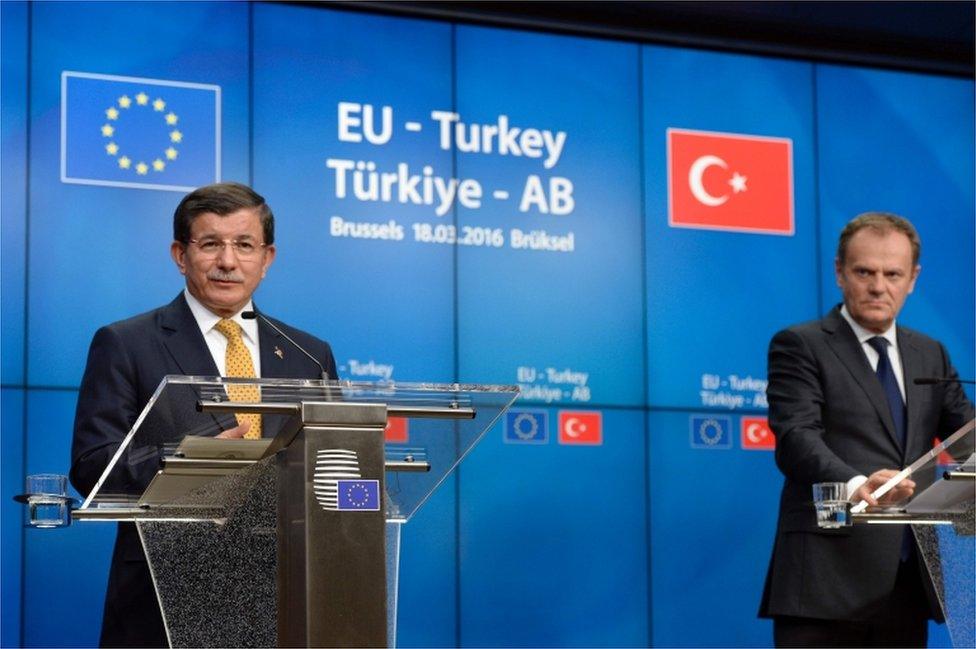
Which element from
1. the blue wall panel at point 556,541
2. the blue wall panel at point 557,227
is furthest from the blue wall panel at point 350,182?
the blue wall panel at point 556,541

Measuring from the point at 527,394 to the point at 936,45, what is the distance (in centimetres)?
256

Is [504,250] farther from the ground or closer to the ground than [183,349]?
farther from the ground

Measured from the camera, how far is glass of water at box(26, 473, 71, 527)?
9.80ft

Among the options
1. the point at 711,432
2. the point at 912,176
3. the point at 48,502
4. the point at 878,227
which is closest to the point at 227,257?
the point at 48,502

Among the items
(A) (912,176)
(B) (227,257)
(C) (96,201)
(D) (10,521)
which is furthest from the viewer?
(A) (912,176)

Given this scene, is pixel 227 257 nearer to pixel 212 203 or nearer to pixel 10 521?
pixel 212 203

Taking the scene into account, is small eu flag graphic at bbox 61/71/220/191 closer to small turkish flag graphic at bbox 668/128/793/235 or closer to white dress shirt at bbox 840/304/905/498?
small turkish flag graphic at bbox 668/128/793/235

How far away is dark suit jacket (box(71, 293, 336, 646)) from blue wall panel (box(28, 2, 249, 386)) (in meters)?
1.82

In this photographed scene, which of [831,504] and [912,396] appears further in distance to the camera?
[912,396]

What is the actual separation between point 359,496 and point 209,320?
128cm

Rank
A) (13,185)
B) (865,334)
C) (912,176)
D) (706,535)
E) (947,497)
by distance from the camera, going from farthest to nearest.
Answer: (912,176)
(706,535)
(13,185)
(865,334)
(947,497)

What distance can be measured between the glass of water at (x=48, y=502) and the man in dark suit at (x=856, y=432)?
201cm

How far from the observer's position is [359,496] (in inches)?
103

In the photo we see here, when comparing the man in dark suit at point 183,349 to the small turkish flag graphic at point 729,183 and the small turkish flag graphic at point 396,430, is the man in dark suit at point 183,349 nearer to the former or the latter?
the small turkish flag graphic at point 396,430
